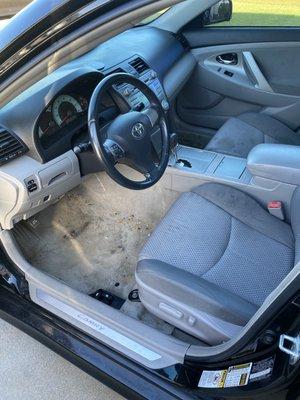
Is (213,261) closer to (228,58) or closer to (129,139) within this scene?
(129,139)

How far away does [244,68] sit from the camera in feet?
8.42

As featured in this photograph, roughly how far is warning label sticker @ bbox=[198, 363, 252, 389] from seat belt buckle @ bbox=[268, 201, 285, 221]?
0.77 m

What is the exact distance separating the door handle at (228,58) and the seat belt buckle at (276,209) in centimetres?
107

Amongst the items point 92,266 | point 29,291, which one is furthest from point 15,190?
point 92,266

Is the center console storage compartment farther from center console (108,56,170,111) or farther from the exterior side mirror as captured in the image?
the exterior side mirror

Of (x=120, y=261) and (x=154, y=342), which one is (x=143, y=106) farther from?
(x=154, y=342)

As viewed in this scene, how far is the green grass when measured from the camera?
234 centimetres

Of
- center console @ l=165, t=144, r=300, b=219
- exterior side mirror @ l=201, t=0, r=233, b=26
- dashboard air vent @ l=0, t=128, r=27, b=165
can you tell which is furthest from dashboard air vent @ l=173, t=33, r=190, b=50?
dashboard air vent @ l=0, t=128, r=27, b=165

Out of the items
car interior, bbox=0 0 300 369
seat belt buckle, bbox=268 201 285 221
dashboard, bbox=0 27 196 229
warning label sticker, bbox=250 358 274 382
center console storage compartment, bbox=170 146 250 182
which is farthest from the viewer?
center console storage compartment, bbox=170 146 250 182

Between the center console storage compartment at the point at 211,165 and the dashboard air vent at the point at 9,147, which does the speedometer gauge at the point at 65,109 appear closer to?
the dashboard air vent at the point at 9,147

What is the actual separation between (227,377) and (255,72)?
1.78 metres

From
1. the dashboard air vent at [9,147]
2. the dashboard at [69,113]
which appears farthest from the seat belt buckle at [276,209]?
the dashboard air vent at [9,147]

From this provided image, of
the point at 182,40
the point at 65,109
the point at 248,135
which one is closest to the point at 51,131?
the point at 65,109

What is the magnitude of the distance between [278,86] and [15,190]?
1.58 m
